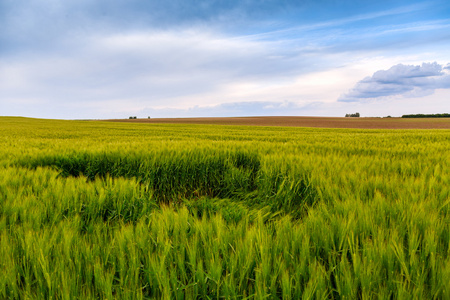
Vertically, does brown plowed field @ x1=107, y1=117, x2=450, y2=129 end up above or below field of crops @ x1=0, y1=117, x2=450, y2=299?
above

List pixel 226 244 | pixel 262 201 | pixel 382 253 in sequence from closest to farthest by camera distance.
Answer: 1. pixel 382 253
2. pixel 226 244
3. pixel 262 201

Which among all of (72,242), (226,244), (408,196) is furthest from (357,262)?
(72,242)

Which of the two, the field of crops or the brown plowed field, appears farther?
the brown plowed field

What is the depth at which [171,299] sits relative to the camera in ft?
2.91

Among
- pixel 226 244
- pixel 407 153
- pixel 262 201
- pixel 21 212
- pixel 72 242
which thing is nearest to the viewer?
pixel 226 244

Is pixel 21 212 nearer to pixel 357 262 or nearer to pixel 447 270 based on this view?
pixel 357 262

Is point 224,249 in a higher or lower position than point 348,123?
lower

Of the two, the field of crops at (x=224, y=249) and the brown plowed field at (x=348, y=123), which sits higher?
the brown plowed field at (x=348, y=123)

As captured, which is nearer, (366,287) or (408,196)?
(366,287)

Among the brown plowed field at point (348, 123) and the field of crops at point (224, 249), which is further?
the brown plowed field at point (348, 123)

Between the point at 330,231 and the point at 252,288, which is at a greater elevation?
the point at 330,231

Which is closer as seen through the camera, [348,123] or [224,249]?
[224,249]

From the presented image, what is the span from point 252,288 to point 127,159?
11.6ft

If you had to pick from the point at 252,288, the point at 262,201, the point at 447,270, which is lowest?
the point at 262,201
